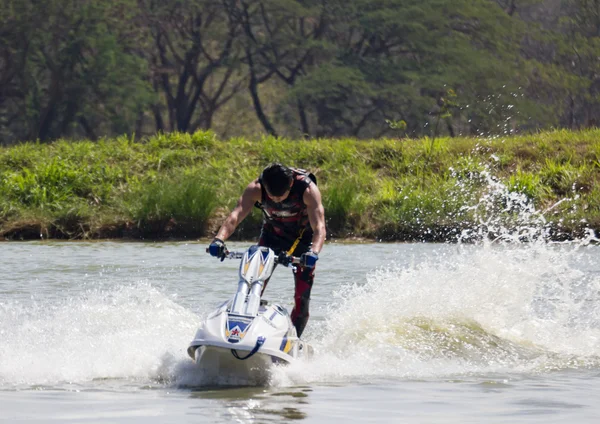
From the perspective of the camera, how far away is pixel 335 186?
20109mm

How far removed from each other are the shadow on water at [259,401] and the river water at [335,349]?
0.01 meters

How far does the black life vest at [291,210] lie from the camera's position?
826 cm

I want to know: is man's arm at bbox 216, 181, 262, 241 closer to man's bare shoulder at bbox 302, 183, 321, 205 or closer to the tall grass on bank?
man's bare shoulder at bbox 302, 183, 321, 205

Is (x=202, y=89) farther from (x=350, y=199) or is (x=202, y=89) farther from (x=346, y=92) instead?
(x=350, y=199)

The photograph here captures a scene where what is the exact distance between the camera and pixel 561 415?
6.33 metres

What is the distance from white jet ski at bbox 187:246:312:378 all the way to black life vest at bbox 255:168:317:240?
32.3 inches

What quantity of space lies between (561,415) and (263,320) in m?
1.89

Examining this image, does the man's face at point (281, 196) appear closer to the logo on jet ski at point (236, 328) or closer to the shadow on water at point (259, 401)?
the logo on jet ski at point (236, 328)

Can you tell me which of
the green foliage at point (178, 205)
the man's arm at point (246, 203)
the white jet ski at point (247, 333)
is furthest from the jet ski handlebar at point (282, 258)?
the green foliage at point (178, 205)

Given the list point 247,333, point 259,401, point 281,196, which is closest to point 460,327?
point 281,196

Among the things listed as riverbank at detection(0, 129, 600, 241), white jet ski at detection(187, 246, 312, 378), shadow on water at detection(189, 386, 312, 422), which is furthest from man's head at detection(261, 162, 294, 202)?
riverbank at detection(0, 129, 600, 241)

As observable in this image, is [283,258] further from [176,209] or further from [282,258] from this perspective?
[176,209]

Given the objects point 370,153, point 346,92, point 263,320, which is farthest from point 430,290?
point 346,92

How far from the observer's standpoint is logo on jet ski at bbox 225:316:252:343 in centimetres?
699
